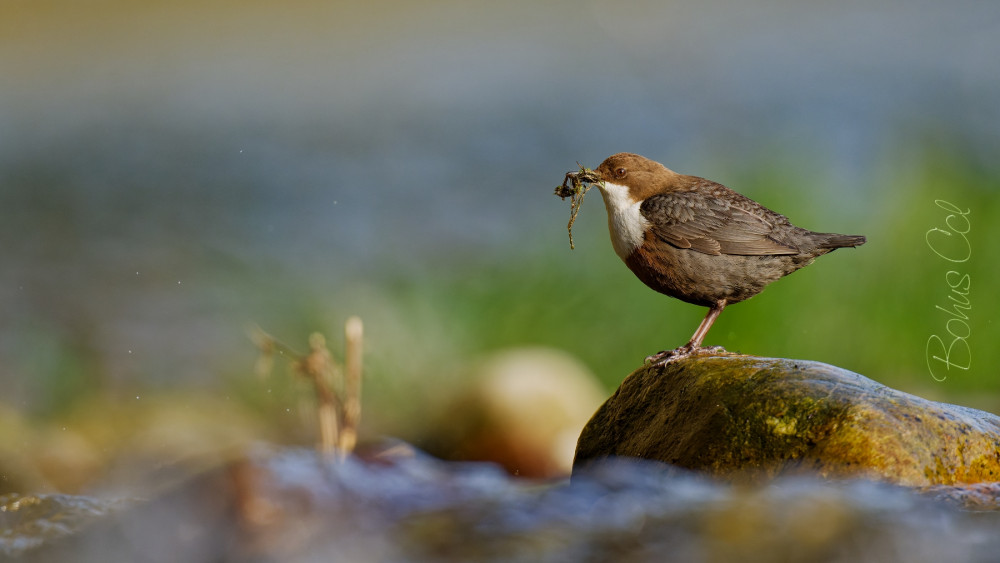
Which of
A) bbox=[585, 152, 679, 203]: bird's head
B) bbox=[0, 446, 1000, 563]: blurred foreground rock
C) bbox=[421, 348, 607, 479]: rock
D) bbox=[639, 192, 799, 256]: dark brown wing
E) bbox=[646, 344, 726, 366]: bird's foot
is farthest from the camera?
bbox=[421, 348, 607, 479]: rock

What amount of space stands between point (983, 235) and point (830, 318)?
1.56 m

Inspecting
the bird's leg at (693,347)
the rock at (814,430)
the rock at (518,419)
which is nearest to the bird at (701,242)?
the bird's leg at (693,347)

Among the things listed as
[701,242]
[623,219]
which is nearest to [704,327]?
[701,242]

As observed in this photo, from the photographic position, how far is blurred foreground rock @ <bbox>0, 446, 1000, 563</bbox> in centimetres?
289

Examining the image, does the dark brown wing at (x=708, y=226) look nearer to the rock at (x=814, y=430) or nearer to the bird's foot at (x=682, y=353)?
the bird's foot at (x=682, y=353)

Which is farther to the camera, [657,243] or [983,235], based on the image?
[983,235]

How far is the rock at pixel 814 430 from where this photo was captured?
125 inches

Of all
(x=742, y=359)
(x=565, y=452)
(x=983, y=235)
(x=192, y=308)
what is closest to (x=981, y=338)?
(x=983, y=235)

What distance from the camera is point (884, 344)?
7445 mm

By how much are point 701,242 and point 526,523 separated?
5.52ft

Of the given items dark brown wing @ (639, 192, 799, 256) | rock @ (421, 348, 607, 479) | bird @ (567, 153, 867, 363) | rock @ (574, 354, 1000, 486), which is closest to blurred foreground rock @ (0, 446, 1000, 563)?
rock @ (574, 354, 1000, 486)

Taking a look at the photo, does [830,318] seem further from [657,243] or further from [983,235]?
[657,243]

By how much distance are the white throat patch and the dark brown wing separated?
0.05 m

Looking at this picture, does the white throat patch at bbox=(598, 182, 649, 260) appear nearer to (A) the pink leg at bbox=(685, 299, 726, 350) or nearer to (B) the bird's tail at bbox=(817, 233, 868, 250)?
(A) the pink leg at bbox=(685, 299, 726, 350)
